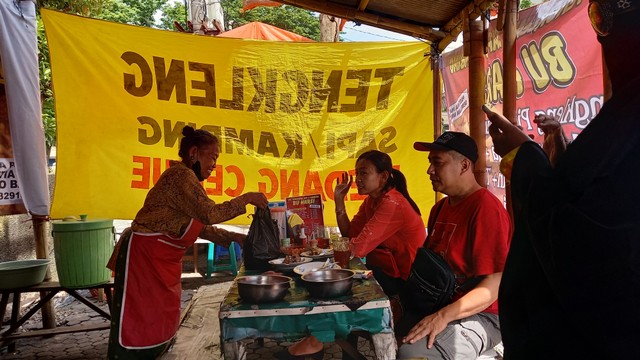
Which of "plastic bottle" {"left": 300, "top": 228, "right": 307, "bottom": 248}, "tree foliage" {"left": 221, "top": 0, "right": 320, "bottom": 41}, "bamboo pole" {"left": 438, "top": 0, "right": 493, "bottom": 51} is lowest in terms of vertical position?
"plastic bottle" {"left": 300, "top": 228, "right": 307, "bottom": 248}

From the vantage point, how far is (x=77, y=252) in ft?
13.9

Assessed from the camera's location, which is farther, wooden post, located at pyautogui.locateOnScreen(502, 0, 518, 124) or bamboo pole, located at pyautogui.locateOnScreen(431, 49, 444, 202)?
bamboo pole, located at pyautogui.locateOnScreen(431, 49, 444, 202)

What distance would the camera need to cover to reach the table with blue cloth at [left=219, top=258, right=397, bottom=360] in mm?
2016

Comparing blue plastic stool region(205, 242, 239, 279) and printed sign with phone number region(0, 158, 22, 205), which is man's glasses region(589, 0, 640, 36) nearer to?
printed sign with phone number region(0, 158, 22, 205)

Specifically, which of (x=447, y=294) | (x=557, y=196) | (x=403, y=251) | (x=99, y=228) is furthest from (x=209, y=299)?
(x=557, y=196)

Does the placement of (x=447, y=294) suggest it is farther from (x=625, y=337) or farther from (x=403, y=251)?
(x=625, y=337)

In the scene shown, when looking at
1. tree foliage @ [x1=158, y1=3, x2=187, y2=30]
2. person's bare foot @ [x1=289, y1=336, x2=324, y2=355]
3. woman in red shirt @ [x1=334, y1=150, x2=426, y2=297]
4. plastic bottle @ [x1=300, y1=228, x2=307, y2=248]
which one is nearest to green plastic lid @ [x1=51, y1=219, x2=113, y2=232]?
plastic bottle @ [x1=300, y1=228, x2=307, y2=248]

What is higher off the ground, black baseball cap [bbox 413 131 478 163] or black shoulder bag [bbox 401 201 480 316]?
black baseball cap [bbox 413 131 478 163]

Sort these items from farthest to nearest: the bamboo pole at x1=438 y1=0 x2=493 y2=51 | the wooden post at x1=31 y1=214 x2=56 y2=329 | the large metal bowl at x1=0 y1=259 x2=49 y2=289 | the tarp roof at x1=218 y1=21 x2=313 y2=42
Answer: the tarp roof at x1=218 y1=21 x2=313 y2=42 → the wooden post at x1=31 y1=214 x2=56 y2=329 → the large metal bowl at x1=0 y1=259 x2=49 y2=289 → the bamboo pole at x1=438 y1=0 x2=493 y2=51

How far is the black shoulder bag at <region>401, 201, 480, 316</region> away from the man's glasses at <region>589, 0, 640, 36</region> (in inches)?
62.0

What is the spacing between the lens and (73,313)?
5.46 m

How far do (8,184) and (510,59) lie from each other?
4.66 meters

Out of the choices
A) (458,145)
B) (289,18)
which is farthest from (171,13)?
(458,145)

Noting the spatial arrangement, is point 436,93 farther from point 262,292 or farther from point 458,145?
point 262,292
